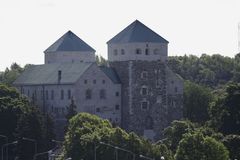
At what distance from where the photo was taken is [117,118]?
479ft

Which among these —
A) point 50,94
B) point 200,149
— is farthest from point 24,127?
point 200,149

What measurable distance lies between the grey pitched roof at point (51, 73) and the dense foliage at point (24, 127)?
31.3 feet

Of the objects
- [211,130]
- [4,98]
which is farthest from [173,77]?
[211,130]

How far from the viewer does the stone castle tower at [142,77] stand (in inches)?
5699

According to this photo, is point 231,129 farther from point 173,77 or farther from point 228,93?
point 173,77

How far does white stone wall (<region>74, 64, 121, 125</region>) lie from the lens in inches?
5664

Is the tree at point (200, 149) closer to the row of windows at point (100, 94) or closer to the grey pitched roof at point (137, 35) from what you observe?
the row of windows at point (100, 94)

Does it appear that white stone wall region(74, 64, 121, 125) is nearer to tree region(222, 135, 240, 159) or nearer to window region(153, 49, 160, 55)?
window region(153, 49, 160, 55)

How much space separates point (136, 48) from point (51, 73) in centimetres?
1213

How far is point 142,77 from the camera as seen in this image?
145 m

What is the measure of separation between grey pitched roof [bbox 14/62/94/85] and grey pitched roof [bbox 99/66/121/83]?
197 cm

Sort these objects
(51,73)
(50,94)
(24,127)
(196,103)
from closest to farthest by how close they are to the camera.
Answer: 1. (24,127)
2. (50,94)
3. (51,73)
4. (196,103)

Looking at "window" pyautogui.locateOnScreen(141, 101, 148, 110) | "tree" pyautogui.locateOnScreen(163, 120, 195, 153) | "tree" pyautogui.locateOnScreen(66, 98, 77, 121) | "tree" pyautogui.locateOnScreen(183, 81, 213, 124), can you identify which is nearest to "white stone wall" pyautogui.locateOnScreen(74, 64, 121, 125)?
"tree" pyautogui.locateOnScreen(66, 98, 77, 121)

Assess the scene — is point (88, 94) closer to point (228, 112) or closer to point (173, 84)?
point (173, 84)
